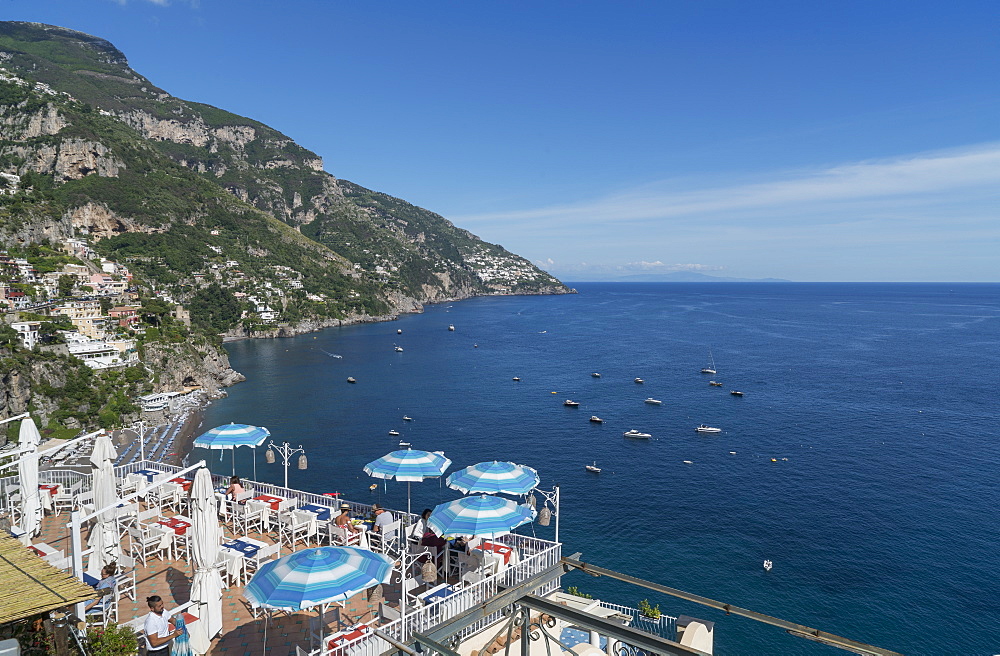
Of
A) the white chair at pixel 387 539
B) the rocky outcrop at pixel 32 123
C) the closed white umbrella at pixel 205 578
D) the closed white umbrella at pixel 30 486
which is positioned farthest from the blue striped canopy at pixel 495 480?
the rocky outcrop at pixel 32 123

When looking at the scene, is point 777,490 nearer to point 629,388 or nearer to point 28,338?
point 629,388

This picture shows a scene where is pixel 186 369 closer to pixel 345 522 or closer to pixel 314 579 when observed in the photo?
pixel 345 522

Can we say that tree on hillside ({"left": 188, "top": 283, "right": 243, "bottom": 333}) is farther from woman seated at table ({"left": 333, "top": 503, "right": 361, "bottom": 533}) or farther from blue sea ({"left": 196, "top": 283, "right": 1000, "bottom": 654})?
woman seated at table ({"left": 333, "top": 503, "right": 361, "bottom": 533})

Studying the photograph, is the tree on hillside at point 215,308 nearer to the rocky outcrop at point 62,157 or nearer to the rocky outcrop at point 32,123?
the rocky outcrop at point 62,157

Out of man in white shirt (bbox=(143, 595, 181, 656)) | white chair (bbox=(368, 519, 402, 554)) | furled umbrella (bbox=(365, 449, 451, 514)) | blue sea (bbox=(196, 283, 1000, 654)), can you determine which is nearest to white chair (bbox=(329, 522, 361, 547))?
white chair (bbox=(368, 519, 402, 554))

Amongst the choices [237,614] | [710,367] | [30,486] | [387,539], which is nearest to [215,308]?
[710,367]

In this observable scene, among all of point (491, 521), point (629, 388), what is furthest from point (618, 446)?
point (491, 521)
